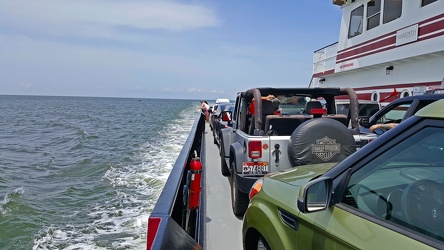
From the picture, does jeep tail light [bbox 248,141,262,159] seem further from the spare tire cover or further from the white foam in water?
the white foam in water

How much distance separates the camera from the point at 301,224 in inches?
81.5

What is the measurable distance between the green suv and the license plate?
246 centimetres

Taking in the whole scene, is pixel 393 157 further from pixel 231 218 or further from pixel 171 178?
pixel 231 218

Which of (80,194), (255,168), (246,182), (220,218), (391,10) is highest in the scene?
(391,10)

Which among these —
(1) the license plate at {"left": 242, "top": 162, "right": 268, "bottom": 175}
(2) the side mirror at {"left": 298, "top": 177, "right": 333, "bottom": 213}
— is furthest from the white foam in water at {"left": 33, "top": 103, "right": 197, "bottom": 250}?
(2) the side mirror at {"left": 298, "top": 177, "right": 333, "bottom": 213}

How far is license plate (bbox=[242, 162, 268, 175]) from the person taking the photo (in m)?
4.78

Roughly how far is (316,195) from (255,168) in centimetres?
281

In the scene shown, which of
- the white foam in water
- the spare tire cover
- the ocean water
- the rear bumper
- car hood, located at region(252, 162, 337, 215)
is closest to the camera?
car hood, located at region(252, 162, 337, 215)

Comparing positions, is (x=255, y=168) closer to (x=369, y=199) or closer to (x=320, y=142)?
(x=320, y=142)

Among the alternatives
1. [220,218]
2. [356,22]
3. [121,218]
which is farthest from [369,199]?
[356,22]

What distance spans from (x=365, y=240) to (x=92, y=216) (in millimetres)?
6638

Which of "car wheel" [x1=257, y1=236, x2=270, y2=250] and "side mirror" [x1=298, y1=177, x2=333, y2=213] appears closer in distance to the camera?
"side mirror" [x1=298, y1=177, x2=333, y2=213]

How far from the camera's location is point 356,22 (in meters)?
12.9

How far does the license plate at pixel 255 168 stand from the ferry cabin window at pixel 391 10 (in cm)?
799
